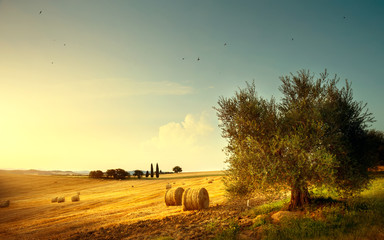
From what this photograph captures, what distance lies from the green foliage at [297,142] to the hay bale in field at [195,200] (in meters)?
6.32

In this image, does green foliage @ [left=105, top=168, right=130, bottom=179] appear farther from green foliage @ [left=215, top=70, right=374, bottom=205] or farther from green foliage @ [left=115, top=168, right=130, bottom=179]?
green foliage @ [left=215, top=70, right=374, bottom=205]

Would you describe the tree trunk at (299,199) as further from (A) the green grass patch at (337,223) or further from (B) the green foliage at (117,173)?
A: (B) the green foliage at (117,173)

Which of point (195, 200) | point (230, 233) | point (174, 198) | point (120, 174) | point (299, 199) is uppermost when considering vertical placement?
point (120, 174)

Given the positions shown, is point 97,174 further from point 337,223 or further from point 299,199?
point 337,223

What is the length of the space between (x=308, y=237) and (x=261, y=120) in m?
6.83

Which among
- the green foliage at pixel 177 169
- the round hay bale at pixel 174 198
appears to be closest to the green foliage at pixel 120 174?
the green foliage at pixel 177 169

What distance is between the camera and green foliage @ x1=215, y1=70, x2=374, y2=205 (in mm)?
13112

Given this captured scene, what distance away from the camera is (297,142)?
12.9 meters

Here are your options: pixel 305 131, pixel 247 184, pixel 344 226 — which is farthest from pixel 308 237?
pixel 305 131

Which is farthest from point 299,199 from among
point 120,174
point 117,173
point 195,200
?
point 117,173

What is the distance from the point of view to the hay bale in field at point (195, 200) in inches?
854

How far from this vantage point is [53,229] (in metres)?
21.0

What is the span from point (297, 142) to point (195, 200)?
11878mm

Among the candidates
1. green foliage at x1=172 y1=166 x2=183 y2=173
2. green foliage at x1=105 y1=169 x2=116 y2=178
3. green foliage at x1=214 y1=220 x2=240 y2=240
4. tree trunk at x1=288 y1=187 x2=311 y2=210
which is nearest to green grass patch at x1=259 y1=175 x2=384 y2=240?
tree trunk at x1=288 y1=187 x2=311 y2=210
